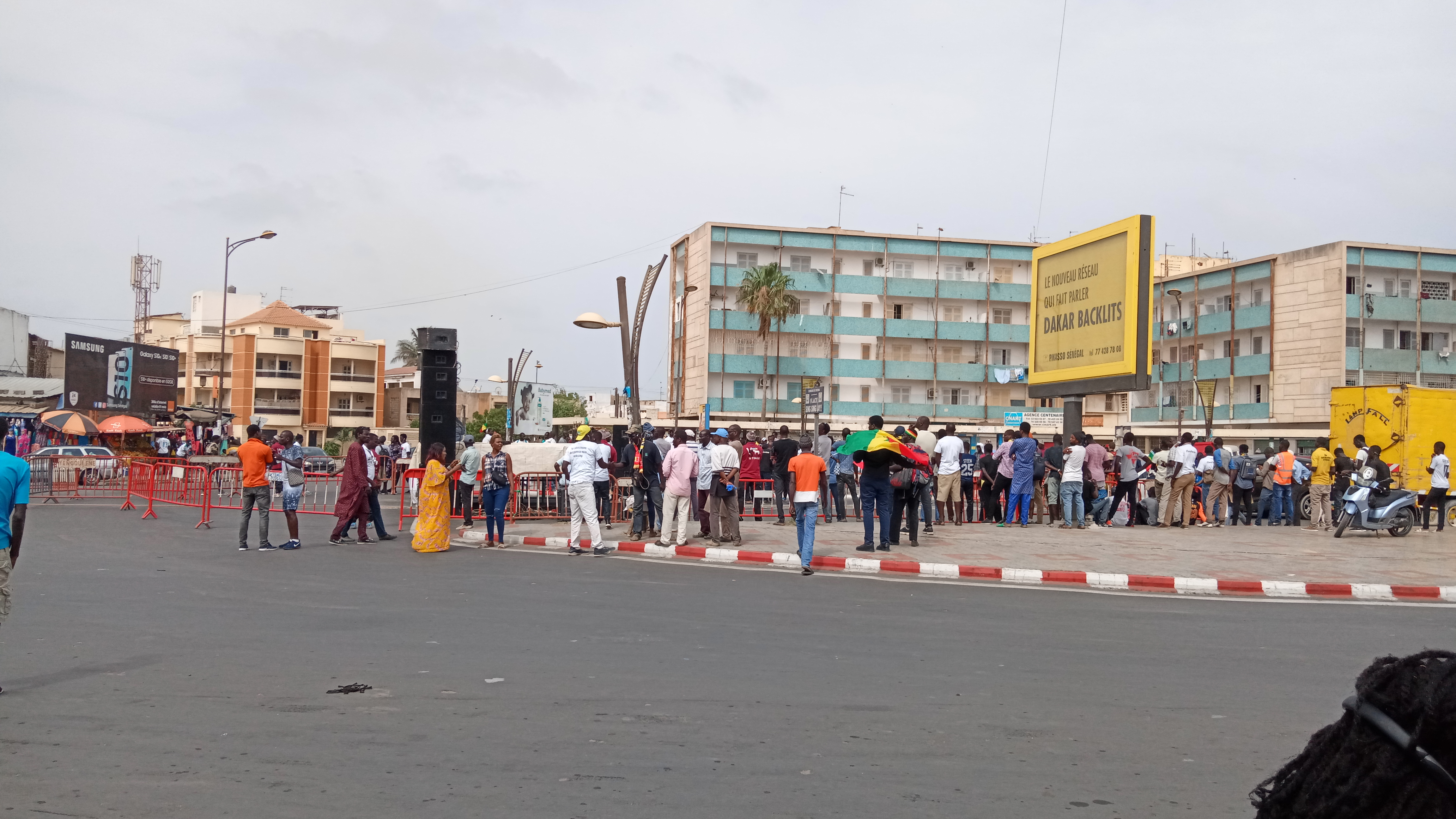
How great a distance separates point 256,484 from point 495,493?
11.5ft

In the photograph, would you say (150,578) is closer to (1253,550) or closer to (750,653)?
(750,653)

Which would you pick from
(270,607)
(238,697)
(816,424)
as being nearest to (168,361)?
(816,424)

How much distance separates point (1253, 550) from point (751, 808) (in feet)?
47.5

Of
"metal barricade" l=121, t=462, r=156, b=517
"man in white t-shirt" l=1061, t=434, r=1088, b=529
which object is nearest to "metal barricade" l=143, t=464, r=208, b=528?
"metal barricade" l=121, t=462, r=156, b=517

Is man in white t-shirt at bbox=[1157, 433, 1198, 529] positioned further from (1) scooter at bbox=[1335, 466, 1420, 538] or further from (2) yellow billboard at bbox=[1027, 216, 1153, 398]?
(1) scooter at bbox=[1335, 466, 1420, 538]

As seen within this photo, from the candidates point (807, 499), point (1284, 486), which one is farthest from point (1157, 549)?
point (1284, 486)

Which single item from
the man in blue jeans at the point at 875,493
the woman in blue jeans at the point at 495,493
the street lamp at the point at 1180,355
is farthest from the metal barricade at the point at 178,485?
the street lamp at the point at 1180,355

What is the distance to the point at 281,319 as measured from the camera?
3164 inches

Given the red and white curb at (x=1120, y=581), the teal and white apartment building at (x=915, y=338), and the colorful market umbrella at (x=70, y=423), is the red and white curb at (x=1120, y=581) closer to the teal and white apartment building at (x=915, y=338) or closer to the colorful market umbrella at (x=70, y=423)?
the colorful market umbrella at (x=70, y=423)

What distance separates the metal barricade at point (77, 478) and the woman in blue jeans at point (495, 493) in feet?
42.3

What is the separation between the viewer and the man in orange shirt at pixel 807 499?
13.4 meters

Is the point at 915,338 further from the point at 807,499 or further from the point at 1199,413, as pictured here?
the point at 807,499

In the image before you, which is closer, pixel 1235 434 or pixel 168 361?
pixel 168 361

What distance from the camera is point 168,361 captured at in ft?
172
